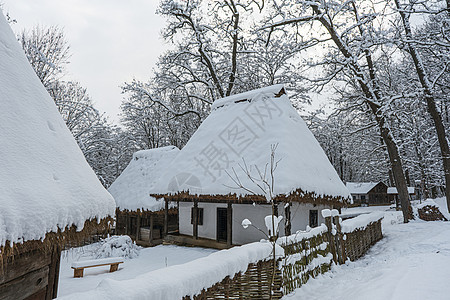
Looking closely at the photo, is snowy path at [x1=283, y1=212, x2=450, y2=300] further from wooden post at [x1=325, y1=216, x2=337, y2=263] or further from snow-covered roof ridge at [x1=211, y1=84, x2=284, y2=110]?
snow-covered roof ridge at [x1=211, y1=84, x2=284, y2=110]

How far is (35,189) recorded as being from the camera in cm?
266

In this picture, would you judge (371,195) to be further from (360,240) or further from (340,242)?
(340,242)

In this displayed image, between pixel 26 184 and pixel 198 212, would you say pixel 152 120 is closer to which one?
pixel 198 212

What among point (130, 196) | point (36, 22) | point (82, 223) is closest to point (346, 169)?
point (130, 196)

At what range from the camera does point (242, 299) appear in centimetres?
439

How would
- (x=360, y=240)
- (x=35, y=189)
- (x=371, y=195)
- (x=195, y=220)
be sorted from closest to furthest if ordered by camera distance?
(x=35, y=189) → (x=360, y=240) → (x=195, y=220) → (x=371, y=195)

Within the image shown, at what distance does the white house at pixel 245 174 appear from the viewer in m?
9.04

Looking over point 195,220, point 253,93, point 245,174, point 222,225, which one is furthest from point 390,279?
point 253,93

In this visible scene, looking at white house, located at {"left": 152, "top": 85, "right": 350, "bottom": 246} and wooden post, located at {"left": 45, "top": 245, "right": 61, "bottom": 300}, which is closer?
wooden post, located at {"left": 45, "top": 245, "right": 61, "bottom": 300}

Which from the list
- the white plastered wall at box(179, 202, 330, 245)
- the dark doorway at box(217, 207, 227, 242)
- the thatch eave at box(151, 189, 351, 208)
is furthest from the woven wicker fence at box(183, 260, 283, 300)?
the dark doorway at box(217, 207, 227, 242)

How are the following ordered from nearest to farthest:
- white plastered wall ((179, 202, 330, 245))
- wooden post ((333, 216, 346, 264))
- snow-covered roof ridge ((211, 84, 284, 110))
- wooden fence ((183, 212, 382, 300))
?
1. wooden fence ((183, 212, 382, 300))
2. wooden post ((333, 216, 346, 264))
3. white plastered wall ((179, 202, 330, 245))
4. snow-covered roof ridge ((211, 84, 284, 110))

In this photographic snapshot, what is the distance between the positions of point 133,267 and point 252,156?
6120 millimetres

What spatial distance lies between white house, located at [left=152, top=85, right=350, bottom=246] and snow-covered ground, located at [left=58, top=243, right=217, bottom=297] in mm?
1094

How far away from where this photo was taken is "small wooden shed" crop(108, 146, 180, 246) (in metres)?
15.7
